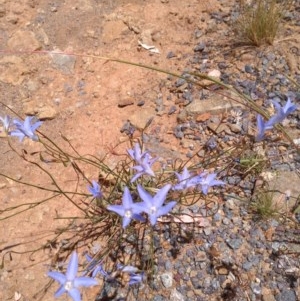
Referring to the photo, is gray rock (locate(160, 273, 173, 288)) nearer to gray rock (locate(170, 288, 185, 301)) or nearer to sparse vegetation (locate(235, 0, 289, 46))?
gray rock (locate(170, 288, 185, 301))

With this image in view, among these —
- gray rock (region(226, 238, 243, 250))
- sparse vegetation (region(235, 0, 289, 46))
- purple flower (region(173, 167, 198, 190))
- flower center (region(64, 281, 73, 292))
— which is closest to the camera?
flower center (region(64, 281, 73, 292))

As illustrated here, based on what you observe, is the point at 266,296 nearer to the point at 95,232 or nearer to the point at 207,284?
the point at 207,284

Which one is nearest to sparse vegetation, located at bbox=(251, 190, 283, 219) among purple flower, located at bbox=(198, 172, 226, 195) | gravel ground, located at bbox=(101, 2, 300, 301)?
gravel ground, located at bbox=(101, 2, 300, 301)

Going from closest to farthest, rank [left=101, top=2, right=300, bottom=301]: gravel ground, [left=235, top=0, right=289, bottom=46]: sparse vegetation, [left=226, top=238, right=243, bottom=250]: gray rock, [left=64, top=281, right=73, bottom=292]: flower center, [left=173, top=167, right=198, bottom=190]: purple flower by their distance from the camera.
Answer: [left=64, top=281, right=73, bottom=292]: flower center → [left=173, top=167, right=198, bottom=190]: purple flower → [left=101, top=2, right=300, bottom=301]: gravel ground → [left=226, top=238, right=243, bottom=250]: gray rock → [left=235, top=0, right=289, bottom=46]: sparse vegetation

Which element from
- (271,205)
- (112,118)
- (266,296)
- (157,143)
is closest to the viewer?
(266,296)

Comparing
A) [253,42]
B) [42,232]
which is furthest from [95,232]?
[253,42]

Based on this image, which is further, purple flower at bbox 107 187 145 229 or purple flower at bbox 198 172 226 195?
purple flower at bbox 198 172 226 195

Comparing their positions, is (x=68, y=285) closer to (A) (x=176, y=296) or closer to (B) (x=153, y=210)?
(B) (x=153, y=210)

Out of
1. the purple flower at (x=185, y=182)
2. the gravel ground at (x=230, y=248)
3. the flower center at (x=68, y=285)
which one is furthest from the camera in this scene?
the gravel ground at (x=230, y=248)

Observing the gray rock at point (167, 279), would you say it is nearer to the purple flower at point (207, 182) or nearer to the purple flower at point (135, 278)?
the purple flower at point (135, 278)

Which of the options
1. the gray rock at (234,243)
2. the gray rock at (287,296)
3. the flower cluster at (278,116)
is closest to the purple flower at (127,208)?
the flower cluster at (278,116)

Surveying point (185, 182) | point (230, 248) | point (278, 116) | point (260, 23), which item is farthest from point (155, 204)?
point (260, 23)
